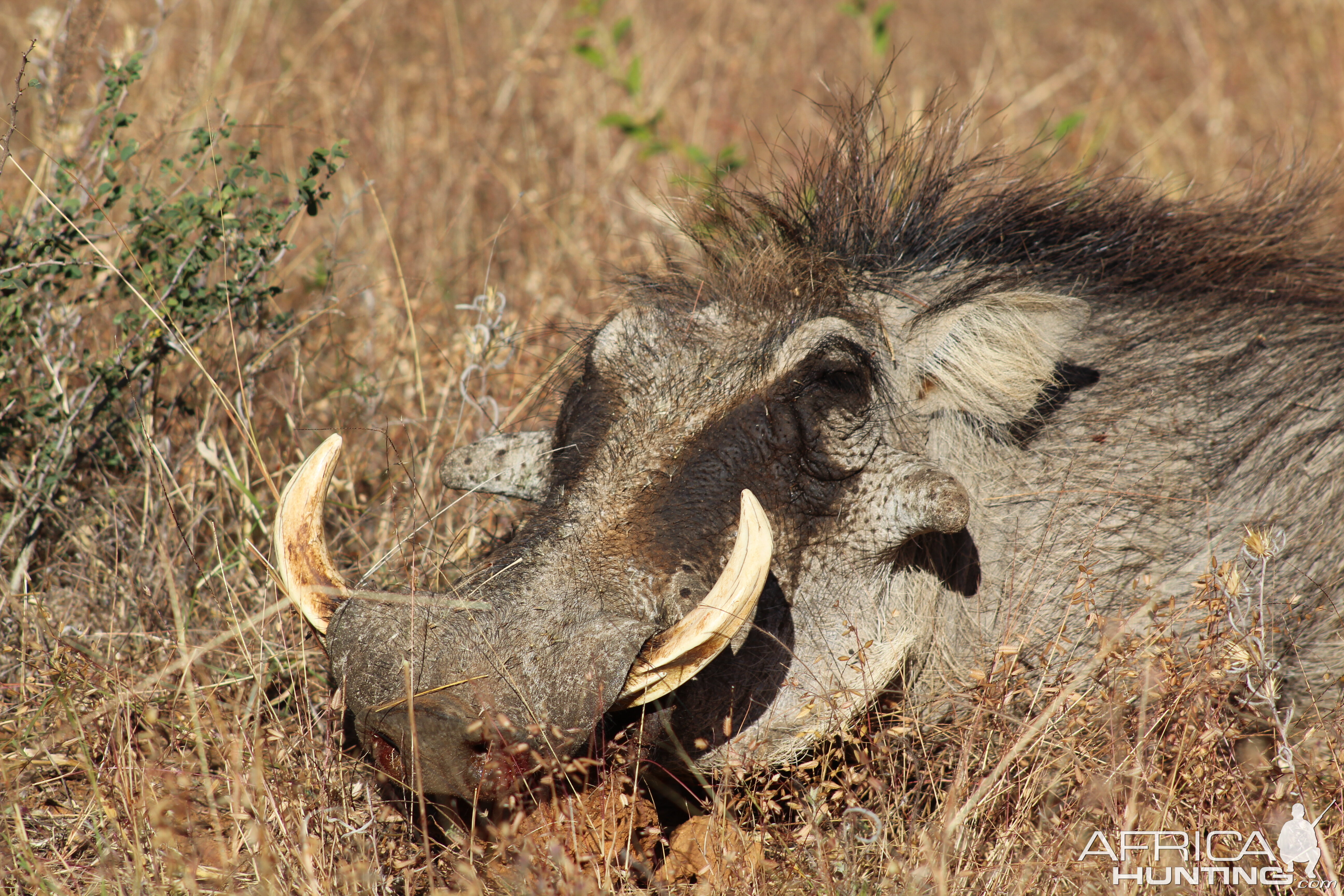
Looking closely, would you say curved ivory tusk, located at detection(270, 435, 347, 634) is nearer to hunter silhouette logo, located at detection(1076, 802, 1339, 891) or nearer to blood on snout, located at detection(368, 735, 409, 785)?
blood on snout, located at detection(368, 735, 409, 785)

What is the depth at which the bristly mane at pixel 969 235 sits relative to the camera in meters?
2.66

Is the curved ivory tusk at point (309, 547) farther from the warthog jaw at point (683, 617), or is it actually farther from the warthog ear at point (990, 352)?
the warthog ear at point (990, 352)

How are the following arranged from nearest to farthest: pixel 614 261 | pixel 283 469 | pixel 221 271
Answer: pixel 283 469, pixel 221 271, pixel 614 261

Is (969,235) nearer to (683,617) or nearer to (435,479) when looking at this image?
(683,617)

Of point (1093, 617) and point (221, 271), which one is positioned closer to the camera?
point (1093, 617)

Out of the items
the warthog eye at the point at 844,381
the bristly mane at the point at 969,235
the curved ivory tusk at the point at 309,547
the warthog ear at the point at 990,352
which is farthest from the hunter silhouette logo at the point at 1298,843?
the curved ivory tusk at the point at 309,547

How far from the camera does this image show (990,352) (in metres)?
2.43

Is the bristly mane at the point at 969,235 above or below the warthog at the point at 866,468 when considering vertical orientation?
above

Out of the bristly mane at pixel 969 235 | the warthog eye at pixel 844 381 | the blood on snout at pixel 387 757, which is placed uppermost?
the bristly mane at pixel 969 235

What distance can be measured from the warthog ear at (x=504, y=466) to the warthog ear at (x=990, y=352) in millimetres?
852

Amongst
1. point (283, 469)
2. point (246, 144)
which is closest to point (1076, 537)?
point (283, 469)

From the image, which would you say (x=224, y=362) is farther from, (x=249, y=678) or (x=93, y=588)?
(x=249, y=678)

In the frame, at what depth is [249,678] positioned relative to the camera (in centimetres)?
258

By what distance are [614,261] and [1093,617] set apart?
268cm
